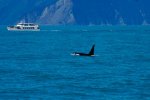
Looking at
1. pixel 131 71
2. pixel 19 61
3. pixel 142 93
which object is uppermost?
pixel 19 61

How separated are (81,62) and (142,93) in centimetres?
2869

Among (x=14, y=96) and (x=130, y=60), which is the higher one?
(x=130, y=60)

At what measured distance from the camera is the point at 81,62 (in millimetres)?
76438

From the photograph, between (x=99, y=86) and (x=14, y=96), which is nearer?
(x=14, y=96)

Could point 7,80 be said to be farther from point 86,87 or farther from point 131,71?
point 131,71

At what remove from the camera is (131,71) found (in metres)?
63.3

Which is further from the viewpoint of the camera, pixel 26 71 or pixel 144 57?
pixel 144 57

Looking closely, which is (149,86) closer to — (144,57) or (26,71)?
(26,71)

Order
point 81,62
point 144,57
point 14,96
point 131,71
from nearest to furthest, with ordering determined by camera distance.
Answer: point 14,96
point 131,71
point 81,62
point 144,57

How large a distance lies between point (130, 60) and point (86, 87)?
2680cm

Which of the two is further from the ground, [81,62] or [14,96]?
[81,62]

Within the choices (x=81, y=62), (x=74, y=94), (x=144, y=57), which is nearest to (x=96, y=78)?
(x=74, y=94)

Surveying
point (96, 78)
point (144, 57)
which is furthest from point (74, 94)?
point (144, 57)

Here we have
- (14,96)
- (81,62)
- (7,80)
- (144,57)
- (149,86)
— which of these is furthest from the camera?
(144,57)
